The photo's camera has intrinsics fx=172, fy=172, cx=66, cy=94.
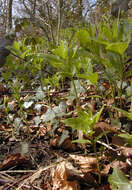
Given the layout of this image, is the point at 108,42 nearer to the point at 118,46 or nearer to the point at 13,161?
the point at 118,46

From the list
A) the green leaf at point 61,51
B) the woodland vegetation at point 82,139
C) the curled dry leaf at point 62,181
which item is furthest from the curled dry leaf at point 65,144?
the green leaf at point 61,51

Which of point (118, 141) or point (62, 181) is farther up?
point (118, 141)

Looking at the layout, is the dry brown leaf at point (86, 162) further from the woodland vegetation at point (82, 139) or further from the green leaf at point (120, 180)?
the green leaf at point (120, 180)

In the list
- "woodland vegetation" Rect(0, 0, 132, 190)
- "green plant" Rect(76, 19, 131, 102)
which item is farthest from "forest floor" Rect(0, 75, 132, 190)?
"green plant" Rect(76, 19, 131, 102)

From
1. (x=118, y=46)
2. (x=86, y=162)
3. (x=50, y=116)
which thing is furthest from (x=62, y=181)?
(x=118, y=46)

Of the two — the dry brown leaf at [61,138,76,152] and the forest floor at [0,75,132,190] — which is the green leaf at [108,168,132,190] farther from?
the dry brown leaf at [61,138,76,152]

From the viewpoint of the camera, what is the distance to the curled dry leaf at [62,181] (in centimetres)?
76

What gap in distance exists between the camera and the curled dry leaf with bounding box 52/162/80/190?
0.76m

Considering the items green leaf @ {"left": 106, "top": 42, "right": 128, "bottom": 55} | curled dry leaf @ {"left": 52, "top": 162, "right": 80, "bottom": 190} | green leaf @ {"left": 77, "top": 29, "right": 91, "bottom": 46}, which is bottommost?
curled dry leaf @ {"left": 52, "top": 162, "right": 80, "bottom": 190}

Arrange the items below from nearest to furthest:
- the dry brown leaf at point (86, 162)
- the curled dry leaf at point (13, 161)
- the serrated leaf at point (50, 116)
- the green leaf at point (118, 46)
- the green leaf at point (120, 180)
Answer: the green leaf at point (120, 180), the green leaf at point (118, 46), the dry brown leaf at point (86, 162), the curled dry leaf at point (13, 161), the serrated leaf at point (50, 116)

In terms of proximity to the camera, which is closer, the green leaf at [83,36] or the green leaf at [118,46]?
the green leaf at [118,46]

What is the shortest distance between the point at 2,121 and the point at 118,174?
116cm

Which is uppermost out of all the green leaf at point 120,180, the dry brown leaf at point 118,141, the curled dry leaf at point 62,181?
the dry brown leaf at point 118,141

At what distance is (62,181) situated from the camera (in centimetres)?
79
